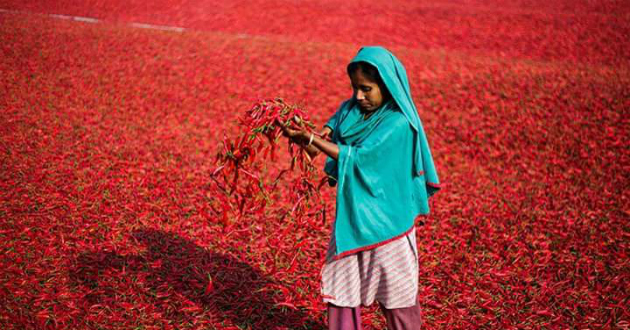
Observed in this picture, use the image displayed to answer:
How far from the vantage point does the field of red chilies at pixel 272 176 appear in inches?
166

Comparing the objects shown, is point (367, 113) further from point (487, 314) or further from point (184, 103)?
point (184, 103)

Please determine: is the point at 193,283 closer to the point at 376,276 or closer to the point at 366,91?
the point at 376,276

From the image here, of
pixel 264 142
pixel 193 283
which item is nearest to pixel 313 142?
pixel 264 142

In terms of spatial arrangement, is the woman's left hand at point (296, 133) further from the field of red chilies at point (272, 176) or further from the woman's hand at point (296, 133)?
the field of red chilies at point (272, 176)

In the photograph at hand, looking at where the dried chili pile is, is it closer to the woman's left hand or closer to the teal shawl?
the woman's left hand

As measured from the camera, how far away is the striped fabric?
106 inches

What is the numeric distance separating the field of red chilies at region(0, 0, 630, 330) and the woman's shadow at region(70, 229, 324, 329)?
0.8 inches

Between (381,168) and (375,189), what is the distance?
131 millimetres

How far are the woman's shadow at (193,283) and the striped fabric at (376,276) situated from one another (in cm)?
138

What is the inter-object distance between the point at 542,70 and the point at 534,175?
12.0 feet

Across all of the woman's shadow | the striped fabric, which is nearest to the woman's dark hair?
the striped fabric

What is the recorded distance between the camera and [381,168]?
2.51 meters

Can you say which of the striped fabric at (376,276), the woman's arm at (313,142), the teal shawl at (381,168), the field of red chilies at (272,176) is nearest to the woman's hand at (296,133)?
the woman's arm at (313,142)

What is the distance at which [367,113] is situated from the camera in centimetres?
266
